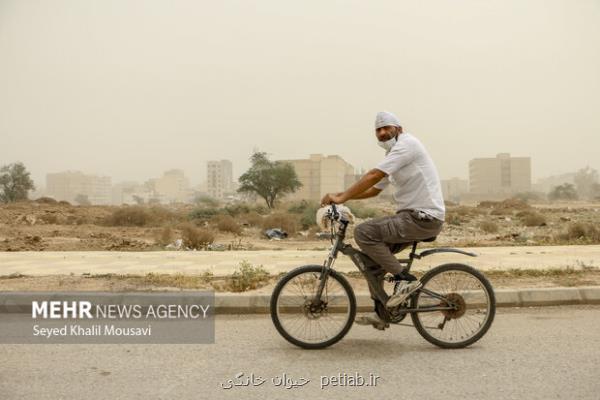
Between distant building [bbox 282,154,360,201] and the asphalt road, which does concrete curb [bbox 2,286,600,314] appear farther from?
distant building [bbox 282,154,360,201]

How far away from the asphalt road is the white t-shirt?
127 centimetres

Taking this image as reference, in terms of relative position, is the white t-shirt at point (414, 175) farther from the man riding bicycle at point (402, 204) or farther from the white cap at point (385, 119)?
the white cap at point (385, 119)

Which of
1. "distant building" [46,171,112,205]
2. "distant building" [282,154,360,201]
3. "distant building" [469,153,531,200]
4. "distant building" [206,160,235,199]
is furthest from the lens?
"distant building" [46,171,112,205]


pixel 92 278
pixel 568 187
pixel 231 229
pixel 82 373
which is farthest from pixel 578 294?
pixel 568 187

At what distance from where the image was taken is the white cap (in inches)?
186

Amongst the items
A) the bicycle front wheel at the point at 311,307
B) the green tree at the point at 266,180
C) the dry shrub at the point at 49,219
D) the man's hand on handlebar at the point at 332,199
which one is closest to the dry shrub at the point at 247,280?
the bicycle front wheel at the point at 311,307

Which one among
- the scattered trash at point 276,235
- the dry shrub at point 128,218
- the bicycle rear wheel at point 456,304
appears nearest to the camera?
the bicycle rear wheel at point 456,304

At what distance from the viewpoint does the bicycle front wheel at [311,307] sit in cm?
477

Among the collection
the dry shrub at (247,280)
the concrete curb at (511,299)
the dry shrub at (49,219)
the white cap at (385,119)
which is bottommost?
the concrete curb at (511,299)

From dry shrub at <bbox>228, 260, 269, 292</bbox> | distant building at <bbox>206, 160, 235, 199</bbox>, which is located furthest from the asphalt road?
distant building at <bbox>206, 160, 235, 199</bbox>

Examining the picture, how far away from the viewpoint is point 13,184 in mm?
65812

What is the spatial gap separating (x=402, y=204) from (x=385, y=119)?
0.76 metres

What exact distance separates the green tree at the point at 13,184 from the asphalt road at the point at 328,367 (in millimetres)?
68901

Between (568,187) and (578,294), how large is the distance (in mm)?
125958
